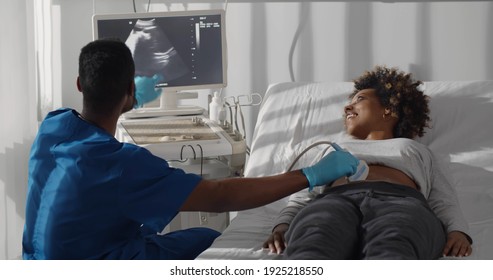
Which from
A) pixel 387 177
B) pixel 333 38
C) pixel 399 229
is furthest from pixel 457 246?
pixel 333 38

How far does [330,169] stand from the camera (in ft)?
7.52

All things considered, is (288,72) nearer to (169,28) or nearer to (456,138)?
(169,28)

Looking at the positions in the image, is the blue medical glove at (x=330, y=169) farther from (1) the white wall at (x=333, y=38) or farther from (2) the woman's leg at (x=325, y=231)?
(1) the white wall at (x=333, y=38)

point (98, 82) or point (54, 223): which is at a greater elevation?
point (98, 82)

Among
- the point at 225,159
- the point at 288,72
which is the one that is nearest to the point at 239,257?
the point at 225,159

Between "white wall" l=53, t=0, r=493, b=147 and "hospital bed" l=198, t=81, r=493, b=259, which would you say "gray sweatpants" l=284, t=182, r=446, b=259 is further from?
"white wall" l=53, t=0, r=493, b=147

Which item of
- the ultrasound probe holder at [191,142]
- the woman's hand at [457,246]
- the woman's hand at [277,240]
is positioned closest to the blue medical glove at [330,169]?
the woman's hand at [277,240]

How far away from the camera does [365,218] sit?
7.47 feet

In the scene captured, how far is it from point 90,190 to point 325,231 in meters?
0.56

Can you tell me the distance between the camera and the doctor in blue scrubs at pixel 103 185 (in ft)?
6.74

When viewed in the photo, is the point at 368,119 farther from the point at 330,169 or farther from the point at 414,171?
the point at 330,169

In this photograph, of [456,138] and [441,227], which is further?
[456,138]

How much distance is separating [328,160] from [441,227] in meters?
0.34

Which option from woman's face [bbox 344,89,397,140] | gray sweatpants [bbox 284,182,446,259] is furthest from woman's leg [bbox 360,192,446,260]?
woman's face [bbox 344,89,397,140]
